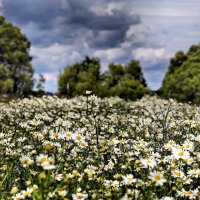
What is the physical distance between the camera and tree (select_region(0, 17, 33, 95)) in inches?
1598

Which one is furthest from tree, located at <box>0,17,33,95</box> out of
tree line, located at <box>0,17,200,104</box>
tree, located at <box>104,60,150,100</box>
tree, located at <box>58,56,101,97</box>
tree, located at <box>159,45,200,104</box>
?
tree, located at <box>159,45,200,104</box>

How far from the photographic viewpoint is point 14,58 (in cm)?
4072

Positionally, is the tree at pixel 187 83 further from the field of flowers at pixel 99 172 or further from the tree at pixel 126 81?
the field of flowers at pixel 99 172

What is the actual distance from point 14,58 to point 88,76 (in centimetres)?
942

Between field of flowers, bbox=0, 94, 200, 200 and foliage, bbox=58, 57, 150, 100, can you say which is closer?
field of flowers, bbox=0, 94, 200, 200

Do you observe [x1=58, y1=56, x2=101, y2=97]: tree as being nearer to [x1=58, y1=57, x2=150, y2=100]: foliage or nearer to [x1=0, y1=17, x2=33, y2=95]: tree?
[x1=58, y1=57, x2=150, y2=100]: foliage

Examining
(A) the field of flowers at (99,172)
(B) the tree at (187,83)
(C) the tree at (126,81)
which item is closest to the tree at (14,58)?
(C) the tree at (126,81)

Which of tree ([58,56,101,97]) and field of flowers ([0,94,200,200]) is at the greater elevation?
tree ([58,56,101,97])

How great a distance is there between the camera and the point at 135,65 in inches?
1613

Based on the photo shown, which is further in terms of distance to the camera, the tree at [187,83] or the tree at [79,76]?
the tree at [187,83]

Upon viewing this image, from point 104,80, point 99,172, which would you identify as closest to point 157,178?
point 99,172

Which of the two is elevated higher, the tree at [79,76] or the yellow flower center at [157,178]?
the tree at [79,76]

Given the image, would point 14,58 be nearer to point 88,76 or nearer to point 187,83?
point 88,76

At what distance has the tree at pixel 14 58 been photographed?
40.6 m
